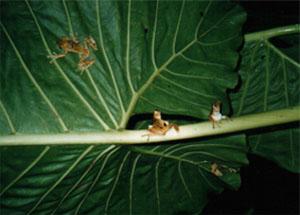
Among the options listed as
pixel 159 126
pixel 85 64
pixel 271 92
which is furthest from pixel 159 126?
pixel 271 92

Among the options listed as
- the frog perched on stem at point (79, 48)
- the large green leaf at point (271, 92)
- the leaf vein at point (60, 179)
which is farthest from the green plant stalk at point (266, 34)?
the leaf vein at point (60, 179)

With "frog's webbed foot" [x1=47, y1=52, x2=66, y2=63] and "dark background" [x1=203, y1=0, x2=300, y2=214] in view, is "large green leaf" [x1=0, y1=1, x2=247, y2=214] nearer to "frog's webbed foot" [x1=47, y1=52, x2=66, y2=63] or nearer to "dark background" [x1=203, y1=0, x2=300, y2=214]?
"frog's webbed foot" [x1=47, y1=52, x2=66, y2=63]

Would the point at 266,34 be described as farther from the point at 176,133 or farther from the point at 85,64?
the point at 85,64

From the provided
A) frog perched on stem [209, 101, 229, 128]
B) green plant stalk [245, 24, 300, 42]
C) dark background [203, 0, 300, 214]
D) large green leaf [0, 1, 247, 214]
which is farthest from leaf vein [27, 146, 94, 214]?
dark background [203, 0, 300, 214]

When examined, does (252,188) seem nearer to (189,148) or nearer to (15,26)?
(189,148)

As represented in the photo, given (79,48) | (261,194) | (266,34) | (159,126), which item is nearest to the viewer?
(79,48)

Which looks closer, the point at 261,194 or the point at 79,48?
the point at 79,48
